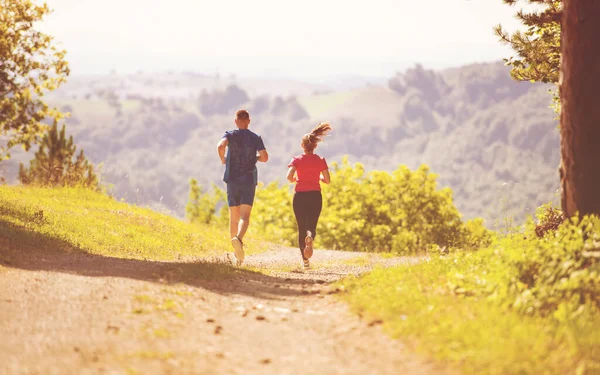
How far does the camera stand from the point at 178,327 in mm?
6504

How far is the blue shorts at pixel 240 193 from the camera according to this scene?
1191 centimetres

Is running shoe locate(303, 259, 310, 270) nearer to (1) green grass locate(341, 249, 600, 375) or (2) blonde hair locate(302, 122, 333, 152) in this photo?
(2) blonde hair locate(302, 122, 333, 152)

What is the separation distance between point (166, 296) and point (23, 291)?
170 cm

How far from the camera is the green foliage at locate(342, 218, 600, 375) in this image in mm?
5238

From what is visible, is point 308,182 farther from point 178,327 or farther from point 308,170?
point 178,327

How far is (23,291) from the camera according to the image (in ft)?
26.1

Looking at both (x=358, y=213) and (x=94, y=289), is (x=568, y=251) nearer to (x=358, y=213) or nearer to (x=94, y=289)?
(x=94, y=289)

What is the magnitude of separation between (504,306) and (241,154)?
639 cm

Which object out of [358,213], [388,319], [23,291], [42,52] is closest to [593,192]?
[388,319]

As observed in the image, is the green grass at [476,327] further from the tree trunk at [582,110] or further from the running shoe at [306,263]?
the running shoe at [306,263]

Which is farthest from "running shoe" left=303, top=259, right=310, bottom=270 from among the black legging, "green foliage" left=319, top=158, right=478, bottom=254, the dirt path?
"green foliage" left=319, top=158, right=478, bottom=254

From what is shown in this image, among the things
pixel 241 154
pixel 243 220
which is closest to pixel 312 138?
pixel 241 154

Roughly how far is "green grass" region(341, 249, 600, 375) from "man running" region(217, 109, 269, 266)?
4114 millimetres

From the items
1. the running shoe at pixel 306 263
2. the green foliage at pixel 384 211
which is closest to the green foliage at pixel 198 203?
the green foliage at pixel 384 211
